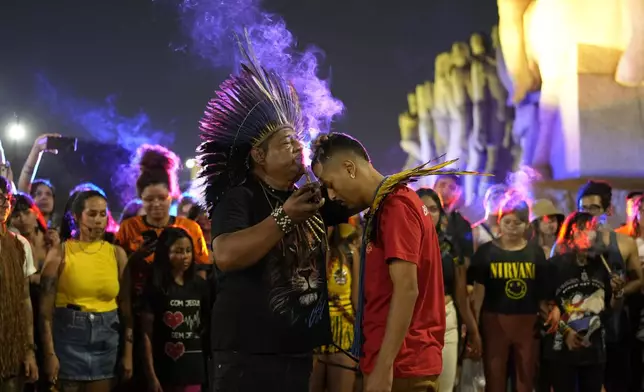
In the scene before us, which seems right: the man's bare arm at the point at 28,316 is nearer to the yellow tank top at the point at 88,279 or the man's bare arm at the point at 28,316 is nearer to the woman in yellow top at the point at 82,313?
the woman in yellow top at the point at 82,313

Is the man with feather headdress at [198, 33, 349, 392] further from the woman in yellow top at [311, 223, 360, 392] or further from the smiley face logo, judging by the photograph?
the smiley face logo

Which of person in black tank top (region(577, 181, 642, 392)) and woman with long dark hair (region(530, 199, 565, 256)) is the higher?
woman with long dark hair (region(530, 199, 565, 256))

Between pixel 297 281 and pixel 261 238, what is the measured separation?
32cm

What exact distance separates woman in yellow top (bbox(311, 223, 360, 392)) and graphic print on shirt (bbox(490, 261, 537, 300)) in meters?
1.11

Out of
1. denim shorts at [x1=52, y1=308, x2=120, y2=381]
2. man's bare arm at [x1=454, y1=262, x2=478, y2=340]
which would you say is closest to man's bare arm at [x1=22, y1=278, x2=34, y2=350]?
denim shorts at [x1=52, y1=308, x2=120, y2=381]

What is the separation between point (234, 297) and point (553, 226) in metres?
5.07

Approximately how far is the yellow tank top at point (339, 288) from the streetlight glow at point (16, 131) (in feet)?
43.1

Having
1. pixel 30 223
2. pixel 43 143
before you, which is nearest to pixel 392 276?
pixel 30 223

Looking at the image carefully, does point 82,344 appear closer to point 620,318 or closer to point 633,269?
point 620,318

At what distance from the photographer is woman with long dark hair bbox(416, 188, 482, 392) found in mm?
5000

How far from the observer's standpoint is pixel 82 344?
4.27m

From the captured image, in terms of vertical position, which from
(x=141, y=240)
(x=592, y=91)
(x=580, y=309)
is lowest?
(x=580, y=309)

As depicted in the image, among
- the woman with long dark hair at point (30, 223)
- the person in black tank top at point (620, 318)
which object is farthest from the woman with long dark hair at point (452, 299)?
the woman with long dark hair at point (30, 223)

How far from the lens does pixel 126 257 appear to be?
4.63 m
